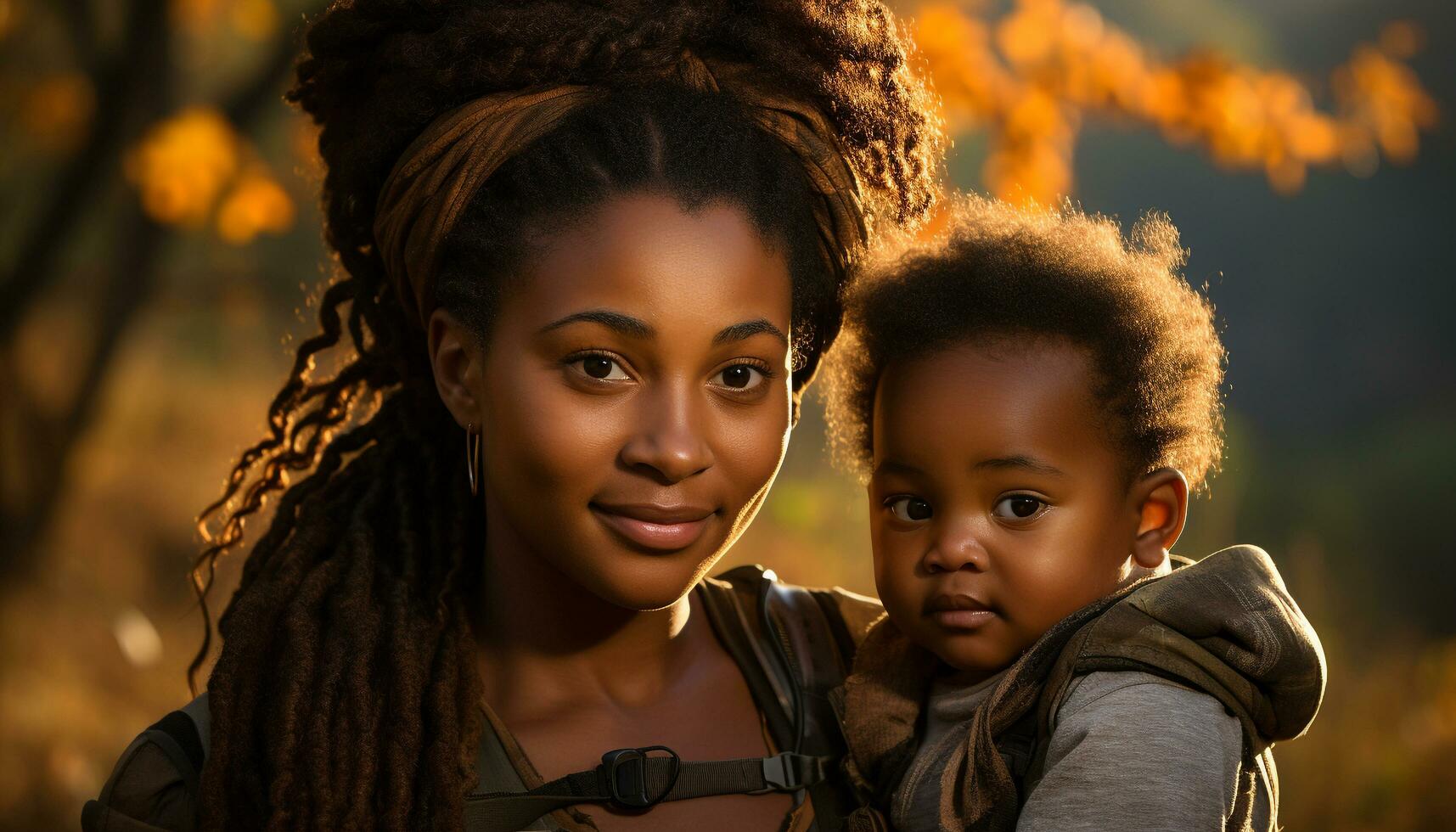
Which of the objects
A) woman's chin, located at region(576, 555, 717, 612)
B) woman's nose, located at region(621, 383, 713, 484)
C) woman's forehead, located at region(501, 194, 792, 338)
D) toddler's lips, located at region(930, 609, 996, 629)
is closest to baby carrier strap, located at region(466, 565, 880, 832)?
woman's chin, located at region(576, 555, 717, 612)

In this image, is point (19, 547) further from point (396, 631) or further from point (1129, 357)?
point (1129, 357)

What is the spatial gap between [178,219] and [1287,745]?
4922mm

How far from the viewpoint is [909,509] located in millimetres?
2461

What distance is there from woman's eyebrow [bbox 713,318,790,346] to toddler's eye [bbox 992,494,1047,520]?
0.47 m

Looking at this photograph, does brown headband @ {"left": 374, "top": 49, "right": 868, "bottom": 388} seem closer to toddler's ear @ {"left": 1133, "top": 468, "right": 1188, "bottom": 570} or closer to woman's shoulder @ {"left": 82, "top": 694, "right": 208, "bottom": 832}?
toddler's ear @ {"left": 1133, "top": 468, "right": 1188, "bottom": 570}

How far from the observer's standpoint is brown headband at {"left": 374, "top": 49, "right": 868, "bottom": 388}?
234 cm

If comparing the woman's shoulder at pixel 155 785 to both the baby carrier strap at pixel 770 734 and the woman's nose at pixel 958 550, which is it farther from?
the woman's nose at pixel 958 550

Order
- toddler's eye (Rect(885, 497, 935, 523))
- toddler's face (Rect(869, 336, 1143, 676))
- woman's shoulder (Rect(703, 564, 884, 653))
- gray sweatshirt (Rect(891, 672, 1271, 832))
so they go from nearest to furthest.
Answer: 1. gray sweatshirt (Rect(891, 672, 1271, 832))
2. toddler's face (Rect(869, 336, 1143, 676))
3. toddler's eye (Rect(885, 497, 935, 523))
4. woman's shoulder (Rect(703, 564, 884, 653))

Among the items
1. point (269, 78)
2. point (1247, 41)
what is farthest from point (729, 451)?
point (1247, 41)

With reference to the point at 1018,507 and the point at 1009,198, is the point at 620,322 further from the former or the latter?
the point at 1009,198

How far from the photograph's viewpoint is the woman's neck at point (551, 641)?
8.29 ft

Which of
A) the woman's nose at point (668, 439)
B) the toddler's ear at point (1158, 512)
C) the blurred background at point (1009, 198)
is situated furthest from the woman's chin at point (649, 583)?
the blurred background at point (1009, 198)

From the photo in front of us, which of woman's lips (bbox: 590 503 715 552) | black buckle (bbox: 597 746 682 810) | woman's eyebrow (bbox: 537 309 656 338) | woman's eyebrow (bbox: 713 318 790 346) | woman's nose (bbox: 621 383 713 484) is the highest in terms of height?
woman's eyebrow (bbox: 713 318 790 346)

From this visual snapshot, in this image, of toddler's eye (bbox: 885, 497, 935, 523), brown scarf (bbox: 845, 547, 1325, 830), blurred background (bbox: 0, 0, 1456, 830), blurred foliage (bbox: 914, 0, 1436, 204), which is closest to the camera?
brown scarf (bbox: 845, 547, 1325, 830)
